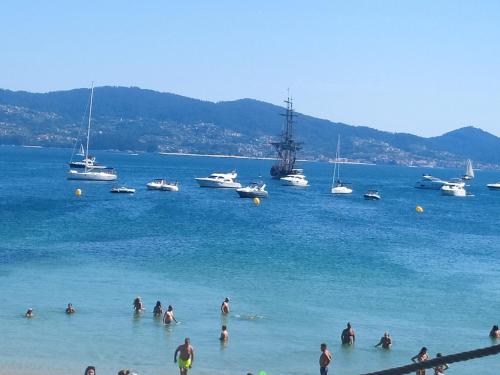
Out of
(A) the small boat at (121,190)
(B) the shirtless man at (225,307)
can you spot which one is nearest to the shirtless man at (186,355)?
(B) the shirtless man at (225,307)

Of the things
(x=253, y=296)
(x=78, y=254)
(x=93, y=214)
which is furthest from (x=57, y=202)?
(x=253, y=296)

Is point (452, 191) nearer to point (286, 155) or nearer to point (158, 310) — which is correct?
point (286, 155)

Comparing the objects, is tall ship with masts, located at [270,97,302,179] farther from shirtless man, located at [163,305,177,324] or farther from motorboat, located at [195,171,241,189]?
shirtless man, located at [163,305,177,324]

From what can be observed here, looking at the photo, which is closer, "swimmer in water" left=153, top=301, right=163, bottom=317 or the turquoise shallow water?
the turquoise shallow water

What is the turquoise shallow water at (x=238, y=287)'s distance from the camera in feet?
99.3

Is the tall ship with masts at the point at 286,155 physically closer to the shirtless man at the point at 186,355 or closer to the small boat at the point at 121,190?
the small boat at the point at 121,190

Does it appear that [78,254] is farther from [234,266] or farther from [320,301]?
[320,301]

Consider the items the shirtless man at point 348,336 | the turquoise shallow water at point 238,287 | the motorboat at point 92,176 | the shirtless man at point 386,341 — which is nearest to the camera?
the turquoise shallow water at point 238,287

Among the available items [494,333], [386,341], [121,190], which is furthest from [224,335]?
[121,190]

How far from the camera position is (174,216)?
87.4 metres

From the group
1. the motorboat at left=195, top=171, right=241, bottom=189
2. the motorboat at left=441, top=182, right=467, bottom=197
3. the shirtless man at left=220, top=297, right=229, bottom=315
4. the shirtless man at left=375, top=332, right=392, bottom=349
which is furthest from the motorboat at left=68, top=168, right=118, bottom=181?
the shirtless man at left=375, top=332, right=392, bottom=349

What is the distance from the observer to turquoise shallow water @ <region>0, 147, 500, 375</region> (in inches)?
1192

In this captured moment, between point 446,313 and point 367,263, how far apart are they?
1672cm

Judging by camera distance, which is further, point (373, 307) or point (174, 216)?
point (174, 216)
